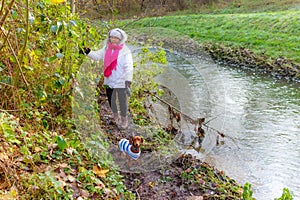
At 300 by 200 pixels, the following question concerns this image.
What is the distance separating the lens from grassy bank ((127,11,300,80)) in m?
11.7

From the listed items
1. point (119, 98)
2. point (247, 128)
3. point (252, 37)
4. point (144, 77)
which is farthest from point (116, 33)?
point (252, 37)

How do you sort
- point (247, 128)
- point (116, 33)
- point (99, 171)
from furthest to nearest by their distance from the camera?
point (247, 128)
point (116, 33)
point (99, 171)

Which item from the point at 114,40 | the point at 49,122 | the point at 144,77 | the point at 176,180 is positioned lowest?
the point at 176,180

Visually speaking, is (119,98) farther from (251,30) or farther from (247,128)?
(251,30)

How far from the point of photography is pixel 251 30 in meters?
14.6

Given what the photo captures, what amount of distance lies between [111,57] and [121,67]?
0.16 meters

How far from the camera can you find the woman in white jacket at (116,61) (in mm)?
3810

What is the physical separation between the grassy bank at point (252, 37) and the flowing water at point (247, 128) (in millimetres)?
2463

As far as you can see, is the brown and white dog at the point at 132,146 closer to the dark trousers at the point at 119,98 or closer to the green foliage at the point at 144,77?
the dark trousers at the point at 119,98

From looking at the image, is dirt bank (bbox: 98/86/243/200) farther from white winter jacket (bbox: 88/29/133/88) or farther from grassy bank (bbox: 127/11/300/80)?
grassy bank (bbox: 127/11/300/80)

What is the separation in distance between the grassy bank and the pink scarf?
20.6ft

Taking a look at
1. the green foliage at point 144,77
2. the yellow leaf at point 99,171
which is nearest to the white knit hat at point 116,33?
the green foliage at point 144,77

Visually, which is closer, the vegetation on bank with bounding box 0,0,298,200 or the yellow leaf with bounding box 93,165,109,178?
the vegetation on bank with bounding box 0,0,298,200

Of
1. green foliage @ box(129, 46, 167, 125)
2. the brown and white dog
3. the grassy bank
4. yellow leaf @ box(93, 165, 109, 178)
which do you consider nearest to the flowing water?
green foliage @ box(129, 46, 167, 125)
